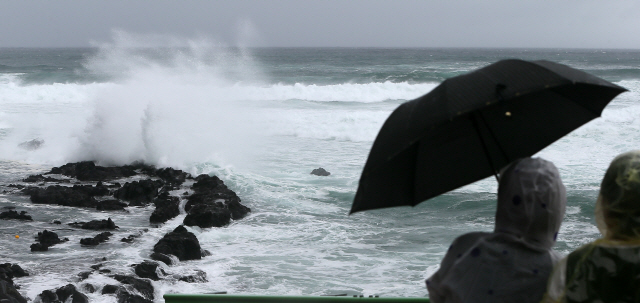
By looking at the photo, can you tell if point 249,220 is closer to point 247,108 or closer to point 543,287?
point 543,287

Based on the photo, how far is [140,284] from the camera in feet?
24.1

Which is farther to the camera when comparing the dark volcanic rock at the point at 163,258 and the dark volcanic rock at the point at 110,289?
the dark volcanic rock at the point at 163,258

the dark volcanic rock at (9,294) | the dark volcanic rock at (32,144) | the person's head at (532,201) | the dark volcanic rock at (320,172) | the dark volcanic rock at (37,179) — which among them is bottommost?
the dark volcanic rock at (320,172)

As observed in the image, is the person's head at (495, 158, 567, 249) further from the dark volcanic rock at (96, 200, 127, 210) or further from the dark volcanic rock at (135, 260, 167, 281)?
the dark volcanic rock at (96, 200, 127, 210)

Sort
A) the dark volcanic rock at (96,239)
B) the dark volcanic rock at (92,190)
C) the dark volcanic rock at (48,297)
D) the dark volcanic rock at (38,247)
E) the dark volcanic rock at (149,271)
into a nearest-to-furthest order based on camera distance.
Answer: the dark volcanic rock at (48,297)
the dark volcanic rock at (149,271)
the dark volcanic rock at (38,247)
the dark volcanic rock at (96,239)
the dark volcanic rock at (92,190)

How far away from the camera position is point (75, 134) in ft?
59.9

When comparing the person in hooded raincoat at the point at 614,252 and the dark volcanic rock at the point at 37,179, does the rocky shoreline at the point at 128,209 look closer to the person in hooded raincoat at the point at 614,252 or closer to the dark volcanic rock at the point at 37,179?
the dark volcanic rock at the point at 37,179

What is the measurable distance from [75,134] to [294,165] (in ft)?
21.9

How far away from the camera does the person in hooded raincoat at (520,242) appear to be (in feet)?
5.24

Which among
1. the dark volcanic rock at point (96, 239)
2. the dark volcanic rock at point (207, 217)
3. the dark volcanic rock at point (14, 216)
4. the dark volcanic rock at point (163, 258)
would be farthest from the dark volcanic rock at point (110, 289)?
the dark volcanic rock at point (14, 216)

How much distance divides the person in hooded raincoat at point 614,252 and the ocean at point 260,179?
612 cm

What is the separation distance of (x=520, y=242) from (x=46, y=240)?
8.92m

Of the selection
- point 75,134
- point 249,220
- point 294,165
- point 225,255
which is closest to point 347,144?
point 294,165

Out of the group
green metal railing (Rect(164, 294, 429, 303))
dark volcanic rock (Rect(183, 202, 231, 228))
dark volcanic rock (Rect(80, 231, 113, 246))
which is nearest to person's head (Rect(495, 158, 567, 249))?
green metal railing (Rect(164, 294, 429, 303))
